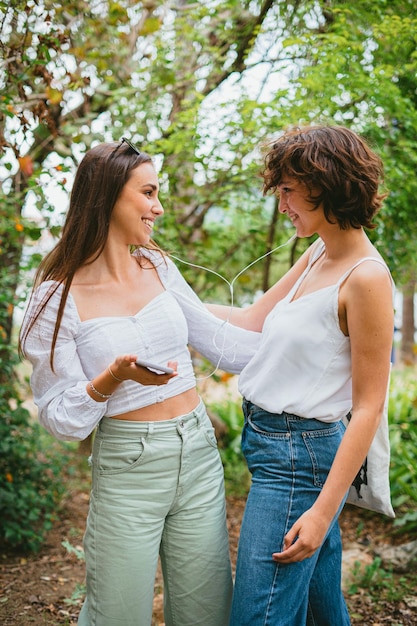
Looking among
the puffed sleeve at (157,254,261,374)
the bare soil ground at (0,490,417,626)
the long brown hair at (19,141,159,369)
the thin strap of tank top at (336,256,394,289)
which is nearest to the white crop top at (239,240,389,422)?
the thin strap of tank top at (336,256,394,289)

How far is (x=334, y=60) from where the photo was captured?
2986mm

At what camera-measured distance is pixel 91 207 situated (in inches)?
83.0

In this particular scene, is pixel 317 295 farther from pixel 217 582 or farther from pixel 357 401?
pixel 217 582

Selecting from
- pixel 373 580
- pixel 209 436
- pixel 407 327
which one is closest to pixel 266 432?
pixel 209 436

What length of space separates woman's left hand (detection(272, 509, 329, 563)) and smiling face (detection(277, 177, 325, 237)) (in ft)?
2.72

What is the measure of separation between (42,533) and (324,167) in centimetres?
309

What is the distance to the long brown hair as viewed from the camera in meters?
2.09

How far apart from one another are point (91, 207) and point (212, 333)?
645 mm

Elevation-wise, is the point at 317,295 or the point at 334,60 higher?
the point at 334,60

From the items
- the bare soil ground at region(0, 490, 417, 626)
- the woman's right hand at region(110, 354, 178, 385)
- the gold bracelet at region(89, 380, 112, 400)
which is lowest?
the bare soil ground at region(0, 490, 417, 626)

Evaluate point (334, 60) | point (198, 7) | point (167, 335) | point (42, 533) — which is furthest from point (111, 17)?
point (42, 533)

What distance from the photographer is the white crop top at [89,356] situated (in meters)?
1.95

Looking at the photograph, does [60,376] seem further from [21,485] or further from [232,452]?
[232,452]

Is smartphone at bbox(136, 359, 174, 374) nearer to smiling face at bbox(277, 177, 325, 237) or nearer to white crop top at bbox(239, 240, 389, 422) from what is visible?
white crop top at bbox(239, 240, 389, 422)
